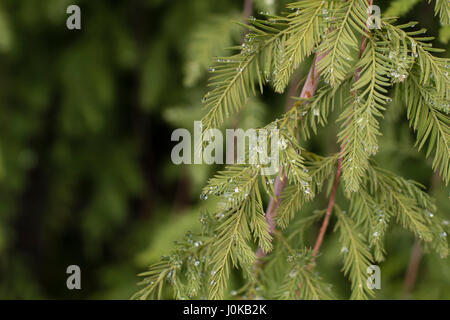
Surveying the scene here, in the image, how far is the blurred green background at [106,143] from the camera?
233cm

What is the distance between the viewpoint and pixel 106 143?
3178mm

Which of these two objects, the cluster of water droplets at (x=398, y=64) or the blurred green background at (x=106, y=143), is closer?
the cluster of water droplets at (x=398, y=64)

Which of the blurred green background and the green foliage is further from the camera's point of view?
the blurred green background

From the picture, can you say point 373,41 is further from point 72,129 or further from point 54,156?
point 54,156

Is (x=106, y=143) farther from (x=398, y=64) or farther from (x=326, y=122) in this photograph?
(x=398, y=64)

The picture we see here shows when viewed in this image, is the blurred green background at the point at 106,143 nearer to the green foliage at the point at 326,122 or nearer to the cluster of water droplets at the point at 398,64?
the green foliage at the point at 326,122

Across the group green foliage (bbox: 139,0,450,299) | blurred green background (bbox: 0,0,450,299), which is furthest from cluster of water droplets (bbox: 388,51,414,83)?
blurred green background (bbox: 0,0,450,299)

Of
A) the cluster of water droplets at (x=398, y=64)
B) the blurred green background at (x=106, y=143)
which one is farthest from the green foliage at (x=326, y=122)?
the blurred green background at (x=106, y=143)

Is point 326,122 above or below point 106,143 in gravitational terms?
below

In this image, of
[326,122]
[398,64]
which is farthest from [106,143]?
[398,64]

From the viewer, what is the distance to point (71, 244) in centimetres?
374

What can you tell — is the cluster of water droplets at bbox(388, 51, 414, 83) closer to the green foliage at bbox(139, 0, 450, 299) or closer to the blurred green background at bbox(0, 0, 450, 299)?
the green foliage at bbox(139, 0, 450, 299)

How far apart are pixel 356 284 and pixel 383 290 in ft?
4.23

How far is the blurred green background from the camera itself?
233cm
